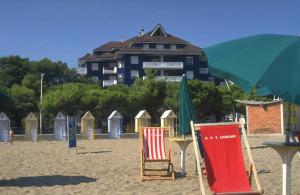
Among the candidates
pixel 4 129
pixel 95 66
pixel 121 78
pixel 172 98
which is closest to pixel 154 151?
pixel 4 129

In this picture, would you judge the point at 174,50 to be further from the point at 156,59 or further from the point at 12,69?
the point at 12,69

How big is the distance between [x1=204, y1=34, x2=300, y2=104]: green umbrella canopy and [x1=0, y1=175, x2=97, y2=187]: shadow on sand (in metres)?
4.83

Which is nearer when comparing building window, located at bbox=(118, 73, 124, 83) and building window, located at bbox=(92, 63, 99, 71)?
building window, located at bbox=(118, 73, 124, 83)

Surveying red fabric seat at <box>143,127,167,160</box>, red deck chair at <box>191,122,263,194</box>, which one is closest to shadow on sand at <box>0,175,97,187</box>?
red fabric seat at <box>143,127,167,160</box>

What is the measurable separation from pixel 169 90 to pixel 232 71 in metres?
41.7

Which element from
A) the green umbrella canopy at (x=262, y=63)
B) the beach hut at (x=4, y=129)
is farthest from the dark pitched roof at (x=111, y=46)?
the green umbrella canopy at (x=262, y=63)

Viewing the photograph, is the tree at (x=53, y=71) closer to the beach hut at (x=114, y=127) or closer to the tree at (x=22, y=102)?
the tree at (x=22, y=102)

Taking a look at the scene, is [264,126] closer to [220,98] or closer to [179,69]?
[220,98]

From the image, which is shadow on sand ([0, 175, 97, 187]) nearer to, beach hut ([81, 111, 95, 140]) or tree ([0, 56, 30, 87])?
beach hut ([81, 111, 95, 140])

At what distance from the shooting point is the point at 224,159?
597 centimetres

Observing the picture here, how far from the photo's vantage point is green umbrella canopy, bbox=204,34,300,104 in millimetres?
4500

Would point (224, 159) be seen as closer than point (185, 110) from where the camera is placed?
Yes

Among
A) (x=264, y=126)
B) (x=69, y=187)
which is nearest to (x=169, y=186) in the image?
(x=69, y=187)

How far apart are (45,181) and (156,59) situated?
59.4 meters
